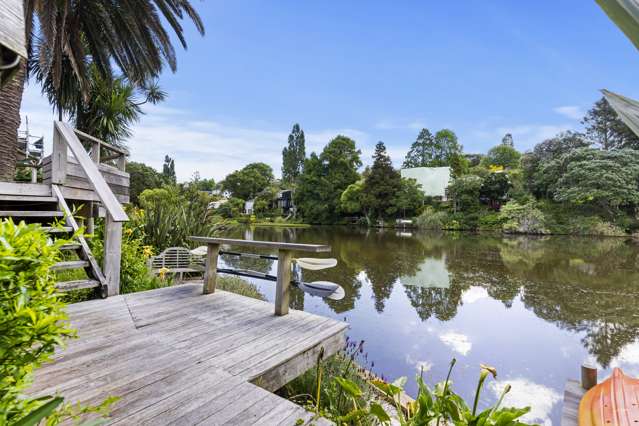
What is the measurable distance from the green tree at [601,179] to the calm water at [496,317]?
34.5 ft

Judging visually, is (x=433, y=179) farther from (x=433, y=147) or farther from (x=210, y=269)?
(x=210, y=269)

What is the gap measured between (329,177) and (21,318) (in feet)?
95.5

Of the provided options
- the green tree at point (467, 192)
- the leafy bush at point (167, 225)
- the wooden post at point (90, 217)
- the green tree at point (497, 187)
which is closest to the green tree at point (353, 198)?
the green tree at point (467, 192)

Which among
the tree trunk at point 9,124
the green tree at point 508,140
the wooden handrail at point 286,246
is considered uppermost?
the green tree at point 508,140

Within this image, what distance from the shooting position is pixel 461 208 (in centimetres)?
2217

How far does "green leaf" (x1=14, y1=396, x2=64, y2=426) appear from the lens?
534mm

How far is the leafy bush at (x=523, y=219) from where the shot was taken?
18094 mm

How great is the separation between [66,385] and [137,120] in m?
10.9

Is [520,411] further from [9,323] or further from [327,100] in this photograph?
[327,100]

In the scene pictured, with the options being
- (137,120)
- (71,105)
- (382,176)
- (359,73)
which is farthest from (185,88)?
(382,176)

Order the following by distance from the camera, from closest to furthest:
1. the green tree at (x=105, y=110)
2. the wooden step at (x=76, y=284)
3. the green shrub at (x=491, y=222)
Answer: the wooden step at (x=76, y=284) < the green tree at (x=105, y=110) < the green shrub at (x=491, y=222)

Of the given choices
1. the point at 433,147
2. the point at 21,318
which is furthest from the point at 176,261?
the point at 433,147

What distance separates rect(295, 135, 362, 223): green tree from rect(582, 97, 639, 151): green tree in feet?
57.5

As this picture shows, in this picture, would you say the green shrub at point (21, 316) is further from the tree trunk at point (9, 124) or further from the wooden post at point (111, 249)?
the tree trunk at point (9, 124)
